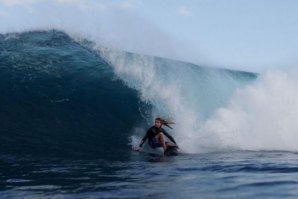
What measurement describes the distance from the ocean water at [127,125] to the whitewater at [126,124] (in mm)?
38

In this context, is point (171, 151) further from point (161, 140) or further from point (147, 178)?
point (147, 178)

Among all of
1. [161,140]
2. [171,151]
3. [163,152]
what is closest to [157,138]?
[161,140]

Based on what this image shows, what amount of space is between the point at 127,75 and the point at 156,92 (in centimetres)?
171

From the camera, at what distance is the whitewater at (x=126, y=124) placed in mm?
8398

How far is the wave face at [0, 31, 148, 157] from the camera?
1484cm

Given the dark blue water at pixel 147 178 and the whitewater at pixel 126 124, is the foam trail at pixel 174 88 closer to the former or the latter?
the whitewater at pixel 126 124

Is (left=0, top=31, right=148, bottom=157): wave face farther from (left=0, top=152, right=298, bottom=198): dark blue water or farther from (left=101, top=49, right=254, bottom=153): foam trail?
(left=0, top=152, right=298, bottom=198): dark blue water

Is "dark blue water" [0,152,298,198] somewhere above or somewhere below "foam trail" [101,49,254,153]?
below

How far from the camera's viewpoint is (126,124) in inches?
746

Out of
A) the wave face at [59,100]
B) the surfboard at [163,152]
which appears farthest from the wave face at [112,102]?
the surfboard at [163,152]

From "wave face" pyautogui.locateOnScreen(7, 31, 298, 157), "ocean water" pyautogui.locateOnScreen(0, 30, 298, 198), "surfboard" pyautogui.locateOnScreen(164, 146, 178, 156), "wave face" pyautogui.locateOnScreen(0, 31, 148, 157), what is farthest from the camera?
"wave face" pyautogui.locateOnScreen(7, 31, 298, 157)

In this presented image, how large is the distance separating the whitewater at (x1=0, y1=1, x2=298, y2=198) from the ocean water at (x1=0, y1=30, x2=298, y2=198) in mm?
38

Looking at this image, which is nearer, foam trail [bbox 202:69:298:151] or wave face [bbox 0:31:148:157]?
wave face [bbox 0:31:148:157]

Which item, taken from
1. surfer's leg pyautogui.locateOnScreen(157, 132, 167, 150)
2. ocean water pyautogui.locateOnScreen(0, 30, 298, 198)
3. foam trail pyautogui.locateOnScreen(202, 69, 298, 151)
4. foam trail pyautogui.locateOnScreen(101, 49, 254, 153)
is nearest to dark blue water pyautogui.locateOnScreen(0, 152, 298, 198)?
ocean water pyautogui.locateOnScreen(0, 30, 298, 198)
